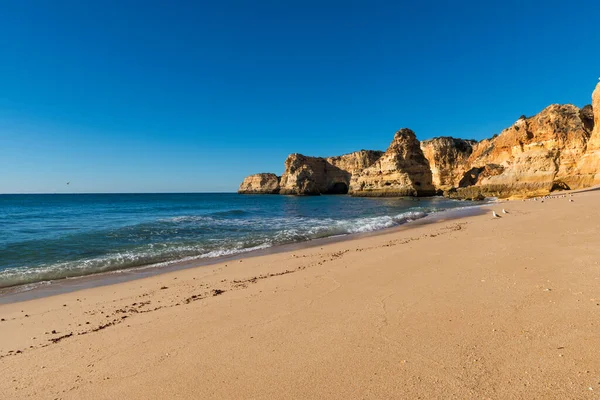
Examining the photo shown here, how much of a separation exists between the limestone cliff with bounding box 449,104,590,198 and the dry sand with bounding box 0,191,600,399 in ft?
133

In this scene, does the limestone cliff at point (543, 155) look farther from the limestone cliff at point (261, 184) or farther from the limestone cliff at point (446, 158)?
the limestone cliff at point (261, 184)

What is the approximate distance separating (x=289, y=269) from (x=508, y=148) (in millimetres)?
64892

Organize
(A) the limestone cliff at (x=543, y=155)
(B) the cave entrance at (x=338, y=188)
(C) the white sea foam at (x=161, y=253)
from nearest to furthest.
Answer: (C) the white sea foam at (x=161, y=253), (A) the limestone cliff at (x=543, y=155), (B) the cave entrance at (x=338, y=188)

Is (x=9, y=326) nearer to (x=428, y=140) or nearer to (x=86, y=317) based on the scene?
(x=86, y=317)

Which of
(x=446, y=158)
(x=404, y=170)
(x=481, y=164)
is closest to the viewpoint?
(x=404, y=170)

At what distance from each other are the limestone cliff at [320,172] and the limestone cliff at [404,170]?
31.6 m

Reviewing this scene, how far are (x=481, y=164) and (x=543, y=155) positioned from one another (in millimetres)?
30019

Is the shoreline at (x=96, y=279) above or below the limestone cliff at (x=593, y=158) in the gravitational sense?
below

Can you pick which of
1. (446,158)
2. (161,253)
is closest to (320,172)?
(446,158)

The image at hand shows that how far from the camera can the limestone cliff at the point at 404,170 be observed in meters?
67.9

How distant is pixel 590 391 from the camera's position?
226 cm

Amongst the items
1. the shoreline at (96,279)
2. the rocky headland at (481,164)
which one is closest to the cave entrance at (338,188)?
the rocky headland at (481,164)

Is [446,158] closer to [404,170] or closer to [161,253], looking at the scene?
[404,170]

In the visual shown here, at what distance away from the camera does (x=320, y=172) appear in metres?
119
